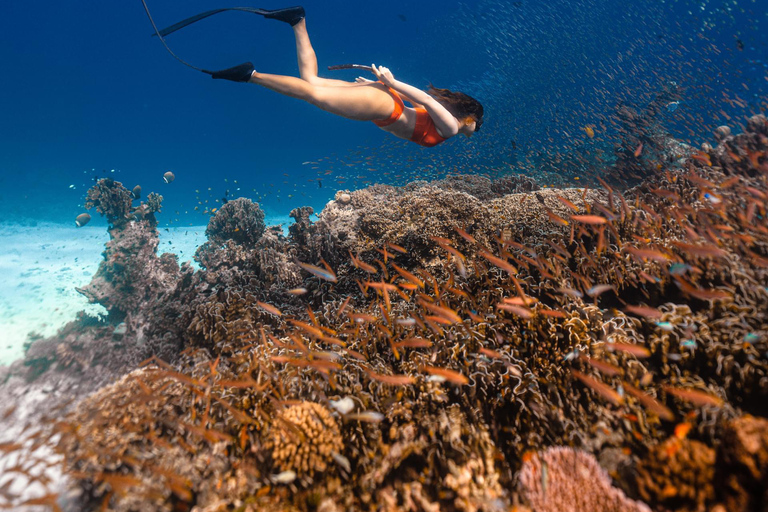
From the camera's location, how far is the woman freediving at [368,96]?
4301 mm

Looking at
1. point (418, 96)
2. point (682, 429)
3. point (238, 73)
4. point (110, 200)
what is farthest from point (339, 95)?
point (110, 200)

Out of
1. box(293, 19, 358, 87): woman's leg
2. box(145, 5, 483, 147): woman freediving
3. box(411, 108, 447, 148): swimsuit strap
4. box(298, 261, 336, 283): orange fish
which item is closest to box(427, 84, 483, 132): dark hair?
box(145, 5, 483, 147): woman freediving

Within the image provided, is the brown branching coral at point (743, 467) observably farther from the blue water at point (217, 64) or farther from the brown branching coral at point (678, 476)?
the blue water at point (217, 64)

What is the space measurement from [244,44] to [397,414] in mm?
68823

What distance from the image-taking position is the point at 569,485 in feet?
8.01

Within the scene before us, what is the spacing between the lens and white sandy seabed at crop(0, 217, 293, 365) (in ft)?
34.7

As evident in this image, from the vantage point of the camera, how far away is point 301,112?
206ft

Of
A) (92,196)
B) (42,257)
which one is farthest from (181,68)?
(92,196)

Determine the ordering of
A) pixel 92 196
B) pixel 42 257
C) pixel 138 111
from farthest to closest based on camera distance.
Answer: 1. pixel 138 111
2. pixel 42 257
3. pixel 92 196

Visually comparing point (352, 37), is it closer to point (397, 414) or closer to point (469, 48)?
point (469, 48)

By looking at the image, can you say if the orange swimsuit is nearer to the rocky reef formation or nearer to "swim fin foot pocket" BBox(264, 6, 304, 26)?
"swim fin foot pocket" BBox(264, 6, 304, 26)

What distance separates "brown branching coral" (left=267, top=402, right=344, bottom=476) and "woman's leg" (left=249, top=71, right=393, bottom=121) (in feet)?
13.9

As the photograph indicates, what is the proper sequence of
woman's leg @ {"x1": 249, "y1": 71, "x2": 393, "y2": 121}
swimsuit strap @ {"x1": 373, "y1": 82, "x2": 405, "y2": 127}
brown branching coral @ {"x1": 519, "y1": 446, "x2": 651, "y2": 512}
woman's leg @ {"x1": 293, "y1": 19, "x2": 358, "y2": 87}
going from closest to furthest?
1. brown branching coral @ {"x1": 519, "y1": 446, "x2": 651, "y2": 512}
2. woman's leg @ {"x1": 249, "y1": 71, "x2": 393, "y2": 121}
3. woman's leg @ {"x1": 293, "y1": 19, "x2": 358, "y2": 87}
4. swimsuit strap @ {"x1": 373, "y1": 82, "x2": 405, "y2": 127}

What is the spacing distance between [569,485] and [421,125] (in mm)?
5457
